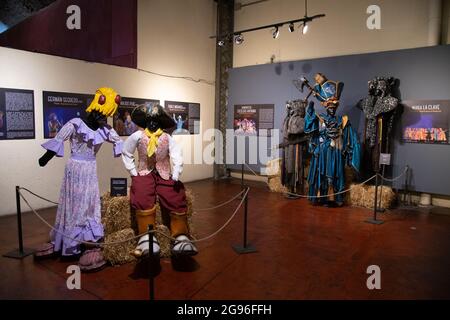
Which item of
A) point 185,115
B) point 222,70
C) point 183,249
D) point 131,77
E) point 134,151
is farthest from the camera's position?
point 222,70

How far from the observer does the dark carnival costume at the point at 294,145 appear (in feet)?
18.7

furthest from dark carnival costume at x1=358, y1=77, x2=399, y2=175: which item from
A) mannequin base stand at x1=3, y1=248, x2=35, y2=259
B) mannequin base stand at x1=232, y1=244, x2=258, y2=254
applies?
mannequin base stand at x1=3, y1=248, x2=35, y2=259

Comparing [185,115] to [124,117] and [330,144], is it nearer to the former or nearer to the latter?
[124,117]

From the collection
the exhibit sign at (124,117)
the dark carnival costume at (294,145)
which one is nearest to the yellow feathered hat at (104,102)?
the exhibit sign at (124,117)

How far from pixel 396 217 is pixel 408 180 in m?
0.95

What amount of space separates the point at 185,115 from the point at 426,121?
447 centimetres

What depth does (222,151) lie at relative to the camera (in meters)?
7.96

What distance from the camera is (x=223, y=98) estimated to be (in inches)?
314

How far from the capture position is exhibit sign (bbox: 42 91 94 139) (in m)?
4.85

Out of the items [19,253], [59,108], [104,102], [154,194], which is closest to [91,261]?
[154,194]

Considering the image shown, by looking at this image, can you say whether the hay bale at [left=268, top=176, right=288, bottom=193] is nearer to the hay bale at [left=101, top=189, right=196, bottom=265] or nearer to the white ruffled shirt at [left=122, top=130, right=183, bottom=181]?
the hay bale at [left=101, top=189, right=196, bottom=265]

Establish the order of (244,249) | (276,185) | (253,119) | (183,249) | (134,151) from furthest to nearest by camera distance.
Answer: (253,119) → (276,185) → (244,249) → (134,151) → (183,249)

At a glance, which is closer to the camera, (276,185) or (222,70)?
(276,185)
